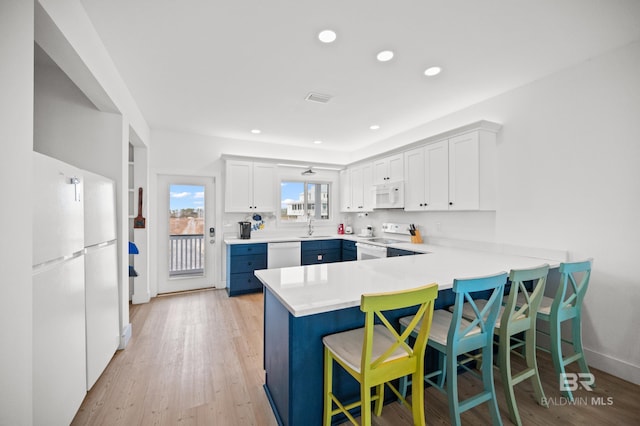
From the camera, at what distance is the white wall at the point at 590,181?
7.47ft

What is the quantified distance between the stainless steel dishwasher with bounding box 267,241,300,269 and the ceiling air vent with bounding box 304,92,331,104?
8.15 feet

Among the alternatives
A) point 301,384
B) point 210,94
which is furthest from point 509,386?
point 210,94

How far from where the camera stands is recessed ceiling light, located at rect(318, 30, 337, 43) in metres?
2.10

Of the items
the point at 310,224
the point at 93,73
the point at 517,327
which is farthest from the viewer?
the point at 310,224

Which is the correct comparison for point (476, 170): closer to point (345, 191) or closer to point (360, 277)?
point (360, 277)

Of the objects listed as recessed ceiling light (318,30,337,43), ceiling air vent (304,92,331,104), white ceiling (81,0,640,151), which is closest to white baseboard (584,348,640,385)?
white ceiling (81,0,640,151)

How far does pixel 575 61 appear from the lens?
99.8 inches

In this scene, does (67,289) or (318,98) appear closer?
(67,289)

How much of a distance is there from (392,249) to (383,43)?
270 centimetres

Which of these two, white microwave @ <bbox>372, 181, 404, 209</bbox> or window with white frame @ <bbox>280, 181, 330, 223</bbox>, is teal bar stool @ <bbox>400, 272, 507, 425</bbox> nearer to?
white microwave @ <bbox>372, 181, 404, 209</bbox>

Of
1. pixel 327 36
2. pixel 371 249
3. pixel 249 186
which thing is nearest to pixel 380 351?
pixel 327 36

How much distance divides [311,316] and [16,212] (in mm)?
1459

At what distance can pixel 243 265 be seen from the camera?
4547mm

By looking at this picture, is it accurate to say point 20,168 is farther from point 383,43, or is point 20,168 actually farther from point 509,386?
point 509,386
